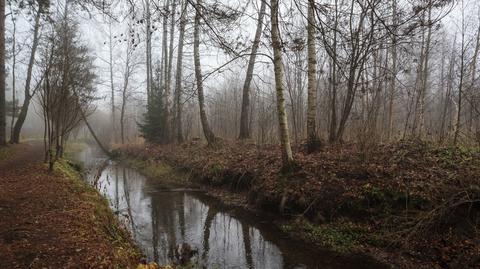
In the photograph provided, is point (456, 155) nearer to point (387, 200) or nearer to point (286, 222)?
point (387, 200)

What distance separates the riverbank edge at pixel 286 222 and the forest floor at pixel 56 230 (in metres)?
3.46

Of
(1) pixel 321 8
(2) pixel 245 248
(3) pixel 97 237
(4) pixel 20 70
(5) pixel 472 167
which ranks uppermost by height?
(4) pixel 20 70

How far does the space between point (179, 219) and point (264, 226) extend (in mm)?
2304

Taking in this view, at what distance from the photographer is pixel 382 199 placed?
6.55 m

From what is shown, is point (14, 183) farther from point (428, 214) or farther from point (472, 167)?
point (472, 167)

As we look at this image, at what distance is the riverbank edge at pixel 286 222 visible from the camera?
584 cm

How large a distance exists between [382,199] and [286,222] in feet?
7.34

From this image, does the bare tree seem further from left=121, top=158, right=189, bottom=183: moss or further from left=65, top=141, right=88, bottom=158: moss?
left=121, top=158, right=189, bottom=183: moss

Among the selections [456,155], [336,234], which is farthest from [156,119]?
[456,155]

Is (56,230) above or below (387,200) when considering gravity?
below

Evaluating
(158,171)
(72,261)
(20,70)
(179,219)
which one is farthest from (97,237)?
(20,70)

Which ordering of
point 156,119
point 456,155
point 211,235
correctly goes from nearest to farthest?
point 456,155, point 211,235, point 156,119

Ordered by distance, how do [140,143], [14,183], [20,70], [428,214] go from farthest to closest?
1. [20,70]
2. [140,143]
3. [14,183]
4. [428,214]

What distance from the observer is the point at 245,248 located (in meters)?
6.48
